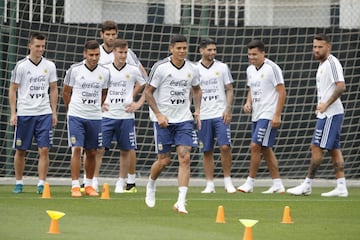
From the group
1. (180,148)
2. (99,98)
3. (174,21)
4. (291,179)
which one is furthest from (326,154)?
(180,148)

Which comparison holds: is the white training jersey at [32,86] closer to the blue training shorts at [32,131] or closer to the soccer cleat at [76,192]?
the blue training shorts at [32,131]

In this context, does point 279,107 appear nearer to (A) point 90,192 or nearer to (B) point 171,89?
(A) point 90,192

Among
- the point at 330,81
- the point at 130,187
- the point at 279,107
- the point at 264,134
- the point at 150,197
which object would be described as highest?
the point at 330,81

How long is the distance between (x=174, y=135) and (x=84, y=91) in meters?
2.54

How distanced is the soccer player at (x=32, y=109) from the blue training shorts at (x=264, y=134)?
9.52ft

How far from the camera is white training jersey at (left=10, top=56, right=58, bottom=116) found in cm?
1642

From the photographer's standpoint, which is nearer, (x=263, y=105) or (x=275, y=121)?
(x=275, y=121)

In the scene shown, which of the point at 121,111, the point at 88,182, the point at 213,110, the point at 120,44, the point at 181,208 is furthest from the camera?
the point at 213,110

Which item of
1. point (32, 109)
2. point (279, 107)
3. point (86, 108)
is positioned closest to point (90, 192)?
point (86, 108)

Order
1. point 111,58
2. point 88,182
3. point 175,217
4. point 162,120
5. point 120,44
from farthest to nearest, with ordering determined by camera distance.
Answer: point 111,58, point 120,44, point 88,182, point 162,120, point 175,217

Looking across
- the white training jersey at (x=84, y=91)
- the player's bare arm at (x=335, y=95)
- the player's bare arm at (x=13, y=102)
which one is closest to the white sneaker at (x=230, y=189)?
the player's bare arm at (x=335, y=95)

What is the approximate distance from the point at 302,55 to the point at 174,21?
2192 millimetres

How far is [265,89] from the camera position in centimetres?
1725

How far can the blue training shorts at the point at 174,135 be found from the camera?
1374 centimetres
